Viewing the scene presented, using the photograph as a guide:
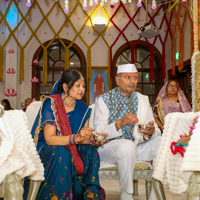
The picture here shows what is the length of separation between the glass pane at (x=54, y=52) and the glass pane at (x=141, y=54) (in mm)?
2178

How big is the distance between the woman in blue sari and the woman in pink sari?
2.27m

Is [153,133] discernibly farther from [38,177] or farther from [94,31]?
[94,31]

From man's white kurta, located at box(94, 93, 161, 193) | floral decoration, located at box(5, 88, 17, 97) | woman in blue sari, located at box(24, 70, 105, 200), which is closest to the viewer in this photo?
woman in blue sari, located at box(24, 70, 105, 200)

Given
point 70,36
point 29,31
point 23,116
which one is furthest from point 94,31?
point 23,116

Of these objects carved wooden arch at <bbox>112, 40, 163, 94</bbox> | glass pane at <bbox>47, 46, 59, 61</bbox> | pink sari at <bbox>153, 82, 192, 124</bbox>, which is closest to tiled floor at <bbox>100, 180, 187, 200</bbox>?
pink sari at <bbox>153, 82, 192, 124</bbox>

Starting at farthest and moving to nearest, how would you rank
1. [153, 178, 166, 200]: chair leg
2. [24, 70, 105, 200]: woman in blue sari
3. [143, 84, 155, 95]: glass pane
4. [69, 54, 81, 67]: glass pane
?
1. [143, 84, 155, 95]: glass pane
2. [69, 54, 81, 67]: glass pane
3. [24, 70, 105, 200]: woman in blue sari
4. [153, 178, 166, 200]: chair leg

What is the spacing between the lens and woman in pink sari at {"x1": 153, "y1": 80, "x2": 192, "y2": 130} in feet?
14.1

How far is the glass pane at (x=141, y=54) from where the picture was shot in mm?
7434

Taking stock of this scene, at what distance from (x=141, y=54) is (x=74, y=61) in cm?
186

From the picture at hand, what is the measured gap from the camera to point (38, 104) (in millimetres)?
2512

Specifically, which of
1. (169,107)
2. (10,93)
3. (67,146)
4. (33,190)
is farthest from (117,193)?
(10,93)

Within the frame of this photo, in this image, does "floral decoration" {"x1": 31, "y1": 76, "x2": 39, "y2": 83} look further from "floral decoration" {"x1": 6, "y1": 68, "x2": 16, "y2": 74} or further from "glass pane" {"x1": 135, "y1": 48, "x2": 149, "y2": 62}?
"glass pane" {"x1": 135, "y1": 48, "x2": 149, "y2": 62}

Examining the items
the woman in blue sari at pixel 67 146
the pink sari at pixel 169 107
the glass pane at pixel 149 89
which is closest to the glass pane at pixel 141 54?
the glass pane at pixel 149 89

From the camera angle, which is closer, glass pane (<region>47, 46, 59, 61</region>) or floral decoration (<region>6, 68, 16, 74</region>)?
floral decoration (<region>6, 68, 16, 74</region>)
